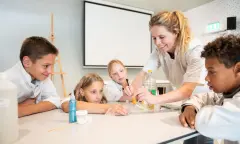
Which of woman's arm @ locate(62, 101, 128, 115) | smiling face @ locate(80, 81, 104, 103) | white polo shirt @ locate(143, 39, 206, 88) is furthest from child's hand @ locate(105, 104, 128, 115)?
white polo shirt @ locate(143, 39, 206, 88)

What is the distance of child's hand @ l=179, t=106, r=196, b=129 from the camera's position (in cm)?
73

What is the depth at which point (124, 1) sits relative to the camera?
3018mm

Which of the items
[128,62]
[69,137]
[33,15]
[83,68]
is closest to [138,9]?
[128,62]

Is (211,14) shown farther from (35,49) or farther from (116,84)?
(35,49)

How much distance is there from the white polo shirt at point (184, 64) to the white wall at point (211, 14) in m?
1.81

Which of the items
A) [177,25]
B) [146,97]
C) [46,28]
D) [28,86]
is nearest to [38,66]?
[28,86]

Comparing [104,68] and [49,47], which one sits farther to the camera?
[104,68]

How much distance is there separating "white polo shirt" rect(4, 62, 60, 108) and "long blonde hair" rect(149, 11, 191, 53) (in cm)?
83

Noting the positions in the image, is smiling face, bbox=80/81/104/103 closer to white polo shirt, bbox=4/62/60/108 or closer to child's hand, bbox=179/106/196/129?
white polo shirt, bbox=4/62/60/108

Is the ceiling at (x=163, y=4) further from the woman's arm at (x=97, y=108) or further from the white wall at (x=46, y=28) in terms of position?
the woman's arm at (x=97, y=108)

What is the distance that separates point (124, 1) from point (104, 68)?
1247 mm

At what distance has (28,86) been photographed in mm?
1074

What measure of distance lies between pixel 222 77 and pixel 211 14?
261 centimetres

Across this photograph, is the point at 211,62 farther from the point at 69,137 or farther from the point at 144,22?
the point at 144,22
